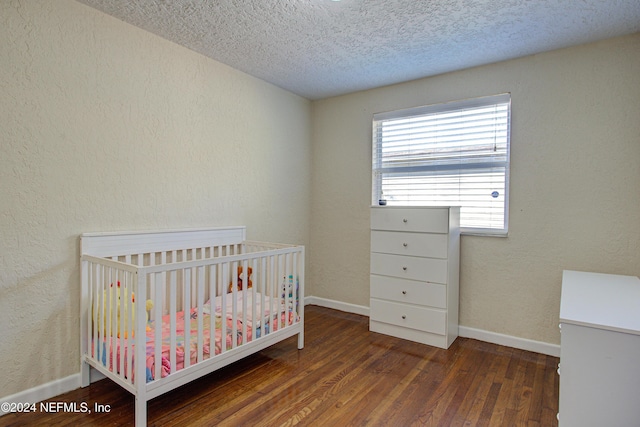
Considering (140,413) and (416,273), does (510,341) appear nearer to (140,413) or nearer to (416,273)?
(416,273)

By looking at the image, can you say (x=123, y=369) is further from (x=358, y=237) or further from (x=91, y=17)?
(x=358, y=237)

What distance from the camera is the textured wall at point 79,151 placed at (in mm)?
1830

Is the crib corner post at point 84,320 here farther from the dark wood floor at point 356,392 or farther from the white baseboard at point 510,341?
the white baseboard at point 510,341

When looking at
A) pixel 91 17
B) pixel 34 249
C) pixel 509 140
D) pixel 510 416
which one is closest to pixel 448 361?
pixel 510 416

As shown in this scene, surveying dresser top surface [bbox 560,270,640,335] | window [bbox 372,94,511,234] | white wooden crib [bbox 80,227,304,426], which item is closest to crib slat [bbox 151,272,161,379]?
white wooden crib [bbox 80,227,304,426]

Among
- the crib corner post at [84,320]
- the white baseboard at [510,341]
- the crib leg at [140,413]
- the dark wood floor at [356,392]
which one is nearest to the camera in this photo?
the crib leg at [140,413]

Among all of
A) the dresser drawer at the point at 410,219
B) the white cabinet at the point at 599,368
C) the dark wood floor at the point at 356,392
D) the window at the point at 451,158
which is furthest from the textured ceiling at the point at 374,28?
the dark wood floor at the point at 356,392

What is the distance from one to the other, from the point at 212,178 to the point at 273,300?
1.11 metres

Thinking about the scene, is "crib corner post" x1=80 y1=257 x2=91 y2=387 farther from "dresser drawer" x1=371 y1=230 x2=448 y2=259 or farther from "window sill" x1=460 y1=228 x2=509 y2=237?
"window sill" x1=460 y1=228 x2=509 y2=237

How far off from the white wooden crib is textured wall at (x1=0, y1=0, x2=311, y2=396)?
0.39 ft

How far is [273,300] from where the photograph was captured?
253 cm

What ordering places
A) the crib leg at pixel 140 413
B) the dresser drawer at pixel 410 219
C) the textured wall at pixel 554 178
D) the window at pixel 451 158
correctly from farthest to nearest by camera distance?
1. the window at pixel 451 158
2. the dresser drawer at pixel 410 219
3. the textured wall at pixel 554 178
4. the crib leg at pixel 140 413

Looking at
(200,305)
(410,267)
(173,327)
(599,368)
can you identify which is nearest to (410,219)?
(410,267)

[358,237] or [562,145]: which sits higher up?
[562,145]
